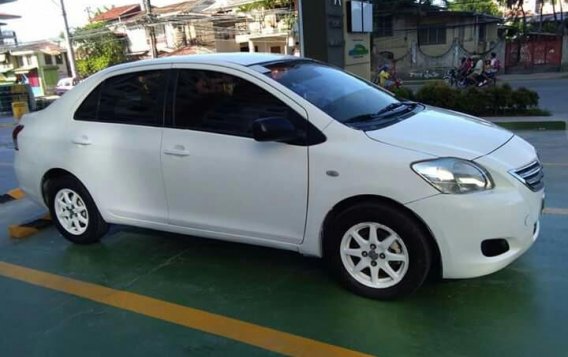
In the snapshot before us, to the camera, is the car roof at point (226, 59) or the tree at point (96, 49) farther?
the tree at point (96, 49)

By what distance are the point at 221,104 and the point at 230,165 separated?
47 cm

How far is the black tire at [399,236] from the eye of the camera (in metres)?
3.08

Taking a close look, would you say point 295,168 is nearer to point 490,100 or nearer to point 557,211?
point 557,211

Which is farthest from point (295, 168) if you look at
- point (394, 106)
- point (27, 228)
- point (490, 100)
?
point (490, 100)

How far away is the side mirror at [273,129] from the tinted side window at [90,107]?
66.9 inches

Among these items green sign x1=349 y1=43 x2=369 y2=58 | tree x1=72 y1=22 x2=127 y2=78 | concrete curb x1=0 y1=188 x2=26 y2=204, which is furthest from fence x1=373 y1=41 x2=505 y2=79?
concrete curb x1=0 y1=188 x2=26 y2=204

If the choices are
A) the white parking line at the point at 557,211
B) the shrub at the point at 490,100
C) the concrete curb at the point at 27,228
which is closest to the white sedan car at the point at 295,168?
the concrete curb at the point at 27,228

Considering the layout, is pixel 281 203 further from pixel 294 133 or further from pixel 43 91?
pixel 43 91

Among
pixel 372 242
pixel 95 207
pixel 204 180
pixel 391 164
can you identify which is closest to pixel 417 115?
pixel 391 164

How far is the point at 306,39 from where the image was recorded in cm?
1070

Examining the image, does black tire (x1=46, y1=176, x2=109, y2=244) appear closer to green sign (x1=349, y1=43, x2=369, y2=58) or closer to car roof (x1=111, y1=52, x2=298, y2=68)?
car roof (x1=111, y1=52, x2=298, y2=68)

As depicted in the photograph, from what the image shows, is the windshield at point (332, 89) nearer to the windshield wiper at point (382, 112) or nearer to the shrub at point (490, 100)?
the windshield wiper at point (382, 112)

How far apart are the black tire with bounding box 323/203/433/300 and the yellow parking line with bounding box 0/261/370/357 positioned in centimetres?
56

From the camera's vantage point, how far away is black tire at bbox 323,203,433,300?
3.08 m
